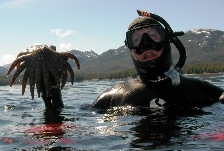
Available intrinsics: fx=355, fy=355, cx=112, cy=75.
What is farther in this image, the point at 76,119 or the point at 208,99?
the point at 208,99

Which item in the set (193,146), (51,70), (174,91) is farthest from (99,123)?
(193,146)

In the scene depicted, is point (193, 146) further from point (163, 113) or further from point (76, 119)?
point (76, 119)

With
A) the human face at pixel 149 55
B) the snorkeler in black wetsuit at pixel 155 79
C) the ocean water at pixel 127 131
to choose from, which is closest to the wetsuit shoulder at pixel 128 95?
the snorkeler in black wetsuit at pixel 155 79

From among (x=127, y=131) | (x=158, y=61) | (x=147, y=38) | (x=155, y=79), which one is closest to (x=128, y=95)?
(x=155, y=79)

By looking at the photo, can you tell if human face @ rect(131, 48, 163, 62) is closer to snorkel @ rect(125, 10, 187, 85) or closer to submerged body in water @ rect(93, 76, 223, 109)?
snorkel @ rect(125, 10, 187, 85)

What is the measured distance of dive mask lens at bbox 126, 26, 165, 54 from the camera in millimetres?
8062

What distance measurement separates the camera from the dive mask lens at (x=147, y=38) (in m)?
8.06

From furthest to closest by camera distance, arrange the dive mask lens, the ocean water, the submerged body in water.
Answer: the dive mask lens
the submerged body in water
the ocean water

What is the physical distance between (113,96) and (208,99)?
2.22m

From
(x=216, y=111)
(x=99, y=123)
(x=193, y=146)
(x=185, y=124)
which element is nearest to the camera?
(x=193, y=146)

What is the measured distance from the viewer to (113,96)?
8445 mm

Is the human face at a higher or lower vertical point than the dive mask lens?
lower

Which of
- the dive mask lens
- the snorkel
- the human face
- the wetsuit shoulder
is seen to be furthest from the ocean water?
the dive mask lens

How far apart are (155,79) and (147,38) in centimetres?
97
